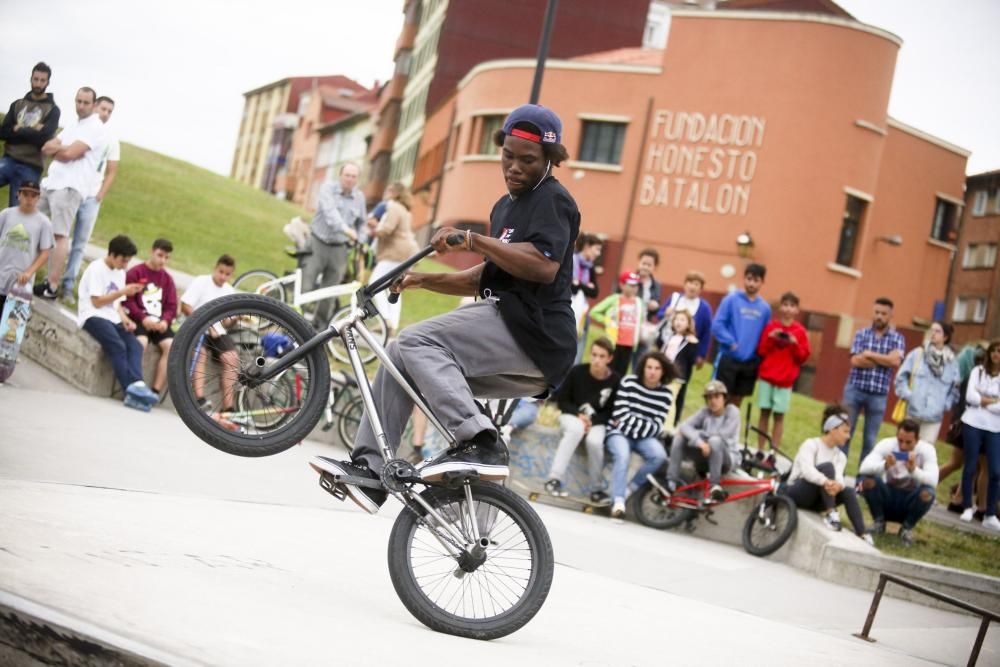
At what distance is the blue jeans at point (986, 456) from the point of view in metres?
12.8

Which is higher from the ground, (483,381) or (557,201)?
(557,201)

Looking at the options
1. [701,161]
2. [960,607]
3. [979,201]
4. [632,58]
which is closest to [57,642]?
[960,607]

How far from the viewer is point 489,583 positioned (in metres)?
5.25

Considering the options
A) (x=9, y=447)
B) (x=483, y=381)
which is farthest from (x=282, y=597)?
(x=9, y=447)

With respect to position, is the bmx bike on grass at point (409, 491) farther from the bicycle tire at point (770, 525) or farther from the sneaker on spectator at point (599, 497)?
the sneaker on spectator at point (599, 497)

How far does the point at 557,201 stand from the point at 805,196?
2656 centimetres

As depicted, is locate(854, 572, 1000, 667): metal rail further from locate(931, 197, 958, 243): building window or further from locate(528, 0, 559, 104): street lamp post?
locate(931, 197, 958, 243): building window

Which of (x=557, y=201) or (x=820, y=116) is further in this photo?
(x=820, y=116)

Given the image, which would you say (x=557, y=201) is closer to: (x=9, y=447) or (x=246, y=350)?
(x=246, y=350)

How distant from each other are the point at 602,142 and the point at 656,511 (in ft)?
70.4

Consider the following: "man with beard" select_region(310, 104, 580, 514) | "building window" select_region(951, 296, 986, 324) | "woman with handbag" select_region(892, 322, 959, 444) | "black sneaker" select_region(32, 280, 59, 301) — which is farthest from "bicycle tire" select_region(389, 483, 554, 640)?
"building window" select_region(951, 296, 986, 324)

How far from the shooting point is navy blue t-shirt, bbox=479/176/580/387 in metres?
4.99

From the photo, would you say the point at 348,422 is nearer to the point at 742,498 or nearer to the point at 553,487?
the point at 553,487

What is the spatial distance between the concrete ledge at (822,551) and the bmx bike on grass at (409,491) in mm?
6372
